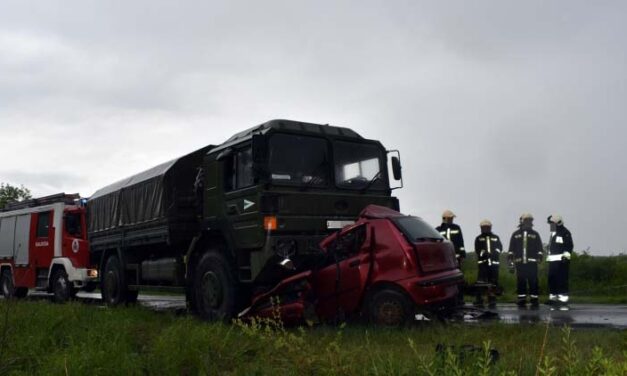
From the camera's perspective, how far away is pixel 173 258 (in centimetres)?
1017

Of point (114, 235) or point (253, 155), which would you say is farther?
point (114, 235)

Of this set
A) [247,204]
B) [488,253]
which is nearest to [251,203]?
[247,204]

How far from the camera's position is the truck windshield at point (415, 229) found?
284 inches

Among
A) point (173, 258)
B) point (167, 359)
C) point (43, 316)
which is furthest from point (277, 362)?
point (173, 258)

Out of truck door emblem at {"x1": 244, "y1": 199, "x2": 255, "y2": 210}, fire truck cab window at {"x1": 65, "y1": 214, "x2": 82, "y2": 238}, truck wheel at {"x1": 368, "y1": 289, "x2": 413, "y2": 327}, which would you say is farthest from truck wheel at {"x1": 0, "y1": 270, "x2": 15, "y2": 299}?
truck wheel at {"x1": 368, "y1": 289, "x2": 413, "y2": 327}

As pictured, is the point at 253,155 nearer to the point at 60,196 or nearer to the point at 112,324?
the point at 112,324

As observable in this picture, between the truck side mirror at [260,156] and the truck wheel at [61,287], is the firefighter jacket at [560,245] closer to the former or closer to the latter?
the truck side mirror at [260,156]

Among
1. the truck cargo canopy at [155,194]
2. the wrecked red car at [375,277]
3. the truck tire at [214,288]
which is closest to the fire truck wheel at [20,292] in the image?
the truck cargo canopy at [155,194]

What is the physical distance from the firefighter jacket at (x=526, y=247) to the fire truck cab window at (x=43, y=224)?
1142 cm

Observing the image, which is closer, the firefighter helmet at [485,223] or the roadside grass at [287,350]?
the roadside grass at [287,350]

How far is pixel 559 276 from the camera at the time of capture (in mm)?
11547

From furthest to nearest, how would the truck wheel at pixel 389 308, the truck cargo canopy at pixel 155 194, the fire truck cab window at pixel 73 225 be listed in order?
1. the fire truck cab window at pixel 73 225
2. the truck cargo canopy at pixel 155 194
3. the truck wheel at pixel 389 308

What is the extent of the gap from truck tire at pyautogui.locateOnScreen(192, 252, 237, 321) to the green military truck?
0.02 m

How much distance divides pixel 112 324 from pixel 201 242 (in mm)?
2436
